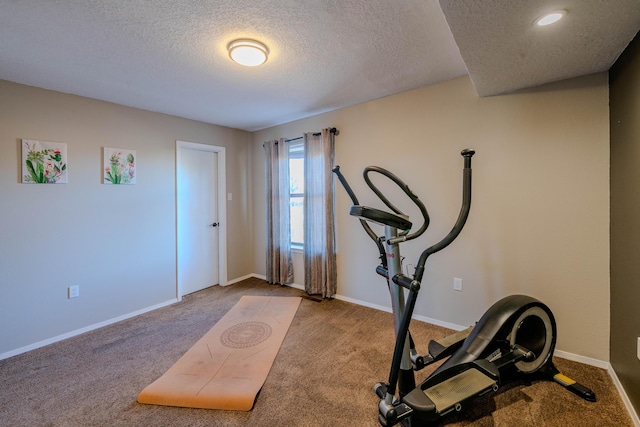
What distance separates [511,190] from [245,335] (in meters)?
2.75

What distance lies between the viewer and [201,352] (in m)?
2.32

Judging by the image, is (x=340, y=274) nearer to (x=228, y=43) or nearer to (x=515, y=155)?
(x=515, y=155)

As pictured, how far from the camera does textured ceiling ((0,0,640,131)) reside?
1493mm

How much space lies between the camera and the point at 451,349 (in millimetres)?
2004

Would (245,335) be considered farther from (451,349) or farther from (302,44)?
(302,44)

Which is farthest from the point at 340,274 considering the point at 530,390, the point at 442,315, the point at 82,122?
the point at 82,122

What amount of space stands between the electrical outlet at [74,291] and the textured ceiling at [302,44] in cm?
195

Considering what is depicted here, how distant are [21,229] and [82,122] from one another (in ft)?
3.81

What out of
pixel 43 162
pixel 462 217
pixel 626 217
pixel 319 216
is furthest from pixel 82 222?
pixel 626 217

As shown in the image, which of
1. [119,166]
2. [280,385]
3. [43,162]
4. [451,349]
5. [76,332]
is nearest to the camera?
→ [280,385]

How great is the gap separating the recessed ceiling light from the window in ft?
9.40

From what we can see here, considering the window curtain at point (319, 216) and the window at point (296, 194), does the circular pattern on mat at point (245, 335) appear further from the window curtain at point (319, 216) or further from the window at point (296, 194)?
the window at point (296, 194)

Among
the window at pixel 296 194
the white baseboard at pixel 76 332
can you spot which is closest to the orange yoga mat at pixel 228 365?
the white baseboard at pixel 76 332

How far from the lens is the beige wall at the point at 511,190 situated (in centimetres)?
201
